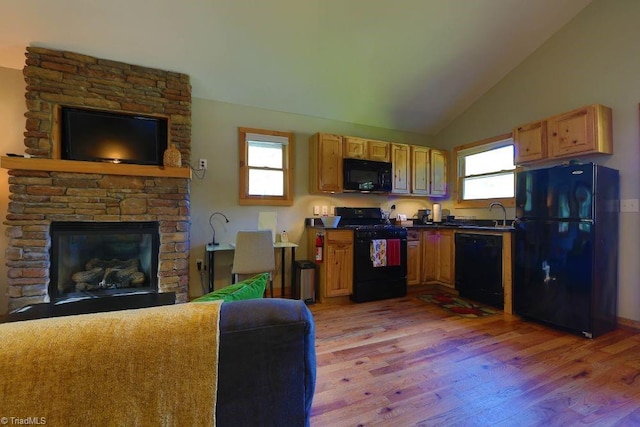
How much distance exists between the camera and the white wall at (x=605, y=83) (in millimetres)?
2781

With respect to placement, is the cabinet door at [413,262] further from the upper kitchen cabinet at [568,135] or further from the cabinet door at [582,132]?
the cabinet door at [582,132]

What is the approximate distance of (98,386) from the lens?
59 centimetres

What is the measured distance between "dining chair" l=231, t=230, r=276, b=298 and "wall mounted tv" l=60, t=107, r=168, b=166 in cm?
137

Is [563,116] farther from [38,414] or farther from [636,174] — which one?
[38,414]

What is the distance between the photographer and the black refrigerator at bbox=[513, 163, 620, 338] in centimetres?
257

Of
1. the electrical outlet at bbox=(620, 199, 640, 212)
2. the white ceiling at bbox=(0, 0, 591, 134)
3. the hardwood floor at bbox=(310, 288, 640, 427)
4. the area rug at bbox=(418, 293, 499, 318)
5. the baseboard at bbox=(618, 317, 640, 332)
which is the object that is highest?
the white ceiling at bbox=(0, 0, 591, 134)

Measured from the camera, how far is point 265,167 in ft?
12.9

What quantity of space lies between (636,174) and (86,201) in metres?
Answer: 5.51

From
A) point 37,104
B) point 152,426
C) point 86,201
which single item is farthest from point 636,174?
point 37,104

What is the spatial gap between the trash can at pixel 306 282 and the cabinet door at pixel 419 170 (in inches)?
86.9

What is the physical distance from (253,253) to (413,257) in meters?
2.34

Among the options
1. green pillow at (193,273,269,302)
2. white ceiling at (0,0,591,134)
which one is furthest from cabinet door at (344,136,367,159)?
green pillow at (193,273,269,302)

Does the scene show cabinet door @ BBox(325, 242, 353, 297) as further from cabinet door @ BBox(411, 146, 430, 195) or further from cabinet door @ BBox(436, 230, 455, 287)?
cabinet door @ BBox(411, 146, 430, 195)

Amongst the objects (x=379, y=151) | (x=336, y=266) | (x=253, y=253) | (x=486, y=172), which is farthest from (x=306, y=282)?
(x=486, y=172)
